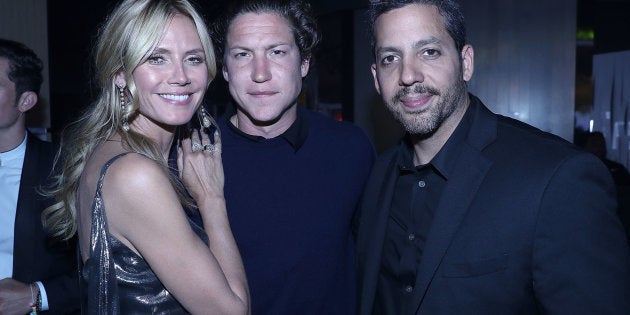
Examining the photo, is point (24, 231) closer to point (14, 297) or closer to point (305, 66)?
point (14, 297)

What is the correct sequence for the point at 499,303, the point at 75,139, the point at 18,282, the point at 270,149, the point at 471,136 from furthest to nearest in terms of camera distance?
the point at 18,282 < the point at 270,149 < the point at 75,139 < the point at 471,136 < the point at 499,303

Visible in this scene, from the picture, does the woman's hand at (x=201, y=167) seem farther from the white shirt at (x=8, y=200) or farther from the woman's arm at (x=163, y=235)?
the white shirt at (x=8, y=200)

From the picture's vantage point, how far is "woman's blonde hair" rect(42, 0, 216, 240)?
1.75 meters

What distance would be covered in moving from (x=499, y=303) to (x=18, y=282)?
2.22 meters

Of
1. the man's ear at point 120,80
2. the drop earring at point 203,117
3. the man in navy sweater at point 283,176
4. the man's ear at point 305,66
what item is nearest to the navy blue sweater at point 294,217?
the man in navy sweater at point 283,176

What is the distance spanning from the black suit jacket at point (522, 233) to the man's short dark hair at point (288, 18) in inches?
38.5

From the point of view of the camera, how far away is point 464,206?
5.28 feet

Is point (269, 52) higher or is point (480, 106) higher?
point (269, 52)

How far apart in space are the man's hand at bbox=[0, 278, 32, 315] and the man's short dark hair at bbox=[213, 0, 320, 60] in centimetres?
150

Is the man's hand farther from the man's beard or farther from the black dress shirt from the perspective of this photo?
the man's beard

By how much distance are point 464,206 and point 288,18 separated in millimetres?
1228

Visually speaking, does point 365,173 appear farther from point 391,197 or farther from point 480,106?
point 480,106

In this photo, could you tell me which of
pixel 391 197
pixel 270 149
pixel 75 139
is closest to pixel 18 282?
pixel 75 139

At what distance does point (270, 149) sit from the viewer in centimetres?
224
